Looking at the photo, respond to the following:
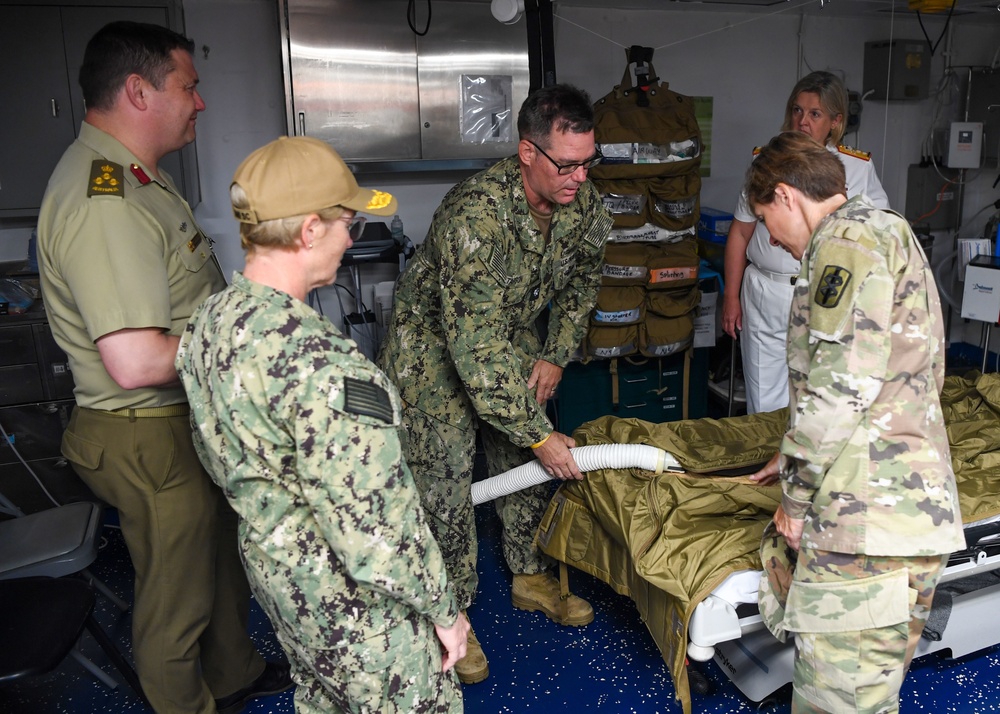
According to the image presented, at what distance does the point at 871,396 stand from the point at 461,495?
4.44 feet

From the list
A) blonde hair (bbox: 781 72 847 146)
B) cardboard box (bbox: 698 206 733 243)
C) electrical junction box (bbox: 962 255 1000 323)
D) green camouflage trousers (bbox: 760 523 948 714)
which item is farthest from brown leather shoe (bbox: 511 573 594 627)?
electrical junction box (bbox: 962 255 1000 323)

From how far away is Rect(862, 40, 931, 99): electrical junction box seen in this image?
5.00m

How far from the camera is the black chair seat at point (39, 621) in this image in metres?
1.86

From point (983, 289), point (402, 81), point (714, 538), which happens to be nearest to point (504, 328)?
point (714, 538)

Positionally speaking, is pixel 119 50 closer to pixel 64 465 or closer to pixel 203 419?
pixel 203 419

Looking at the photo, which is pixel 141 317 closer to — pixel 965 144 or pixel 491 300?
pixel 491 300

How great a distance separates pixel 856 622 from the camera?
1.67m

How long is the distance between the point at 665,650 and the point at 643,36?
3526mm


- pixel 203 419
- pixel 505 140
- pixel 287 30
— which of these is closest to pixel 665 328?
pixel 505 140

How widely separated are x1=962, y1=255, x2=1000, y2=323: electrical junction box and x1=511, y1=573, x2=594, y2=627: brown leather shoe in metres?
2.75

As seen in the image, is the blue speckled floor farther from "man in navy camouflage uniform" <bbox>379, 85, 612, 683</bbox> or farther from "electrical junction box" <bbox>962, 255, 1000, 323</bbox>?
"electrical junction box" <bbox>962, 255, 1000, 323</bbox>

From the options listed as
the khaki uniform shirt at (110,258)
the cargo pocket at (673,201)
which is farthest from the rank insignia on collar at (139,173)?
the cargo pocket at (673,201)

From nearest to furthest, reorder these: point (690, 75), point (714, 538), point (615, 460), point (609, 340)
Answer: point (714, 538)
point (615, 460)
point (609, 340)
point (690, 75)

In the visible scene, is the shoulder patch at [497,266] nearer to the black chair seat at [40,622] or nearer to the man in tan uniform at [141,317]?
the man in tan uniform at [141,317]
